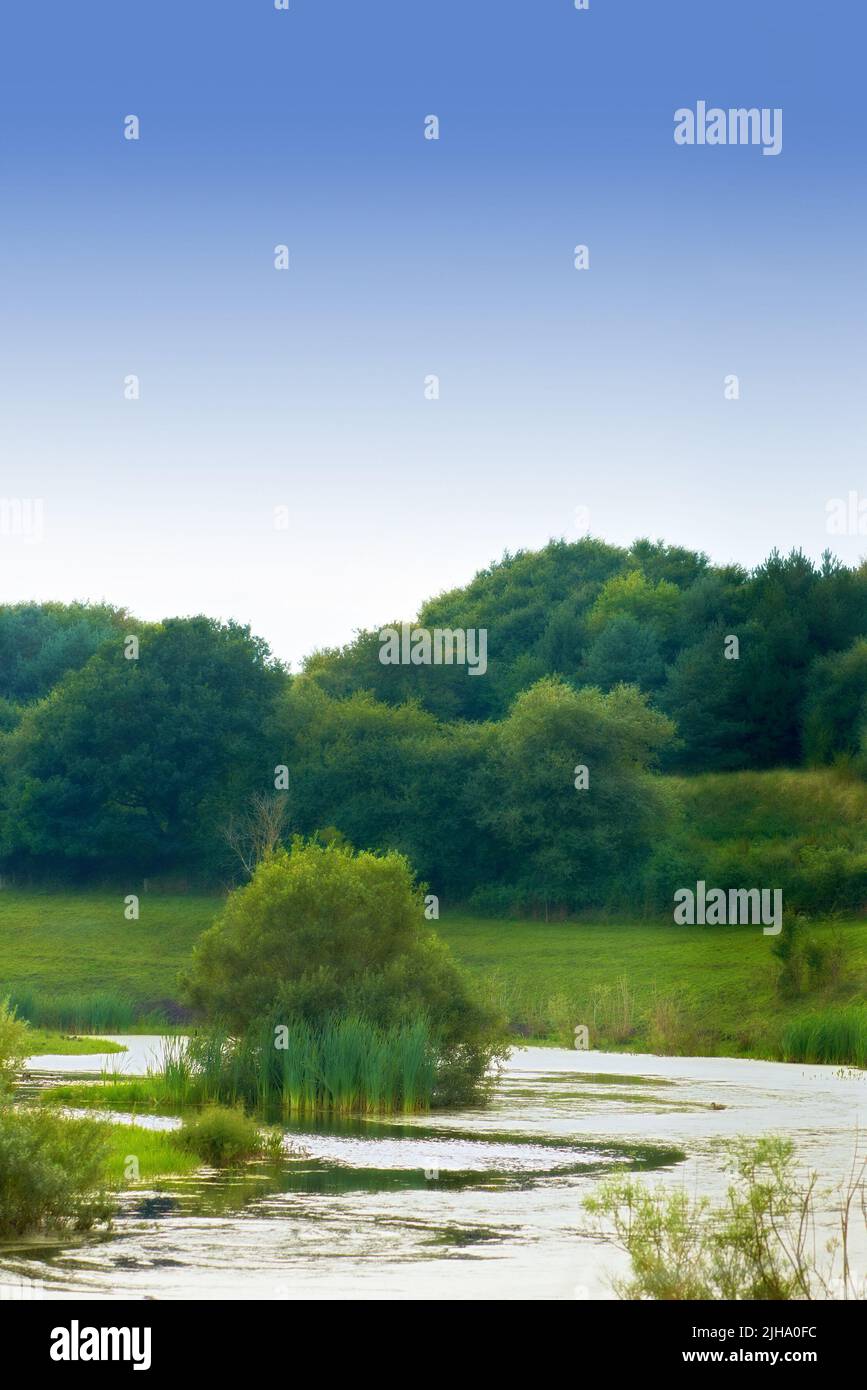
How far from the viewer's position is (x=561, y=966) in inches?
2008

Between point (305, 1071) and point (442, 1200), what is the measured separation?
857 cm

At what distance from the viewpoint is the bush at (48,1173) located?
1407 cm

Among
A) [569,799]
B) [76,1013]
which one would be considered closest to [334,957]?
[76,1013]

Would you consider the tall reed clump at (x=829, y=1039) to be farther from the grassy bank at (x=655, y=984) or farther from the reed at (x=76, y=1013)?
the reed at (x=76, y=1013)

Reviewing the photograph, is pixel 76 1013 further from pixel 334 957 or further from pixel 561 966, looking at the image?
pixel 561 966

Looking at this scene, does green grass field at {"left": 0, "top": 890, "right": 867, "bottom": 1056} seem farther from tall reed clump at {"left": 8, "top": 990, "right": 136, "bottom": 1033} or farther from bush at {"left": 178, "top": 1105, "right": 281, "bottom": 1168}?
bush at {"left": 178, "top": 1105, "right": 281, "bottom": 1168}

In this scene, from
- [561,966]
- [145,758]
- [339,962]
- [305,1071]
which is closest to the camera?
[305,1071]

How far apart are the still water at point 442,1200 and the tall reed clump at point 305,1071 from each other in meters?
0.75

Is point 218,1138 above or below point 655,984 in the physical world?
above

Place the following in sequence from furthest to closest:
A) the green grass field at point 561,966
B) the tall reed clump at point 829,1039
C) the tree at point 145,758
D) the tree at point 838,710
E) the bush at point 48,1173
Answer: the tree at point 145,758 → the tree at point 838,710 → the green grass field at point 561,966 → the tall reed clump at point 829,1039 → the bush at point 48,1173

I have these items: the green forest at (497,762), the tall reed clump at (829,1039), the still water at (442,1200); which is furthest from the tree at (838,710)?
the still water at (442,1200)

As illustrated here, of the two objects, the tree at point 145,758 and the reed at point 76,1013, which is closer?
the reed at point 76,1013

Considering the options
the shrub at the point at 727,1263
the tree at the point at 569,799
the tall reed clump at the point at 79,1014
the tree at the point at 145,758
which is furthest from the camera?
the tree at the point at 145,758

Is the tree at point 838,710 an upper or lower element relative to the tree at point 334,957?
upper
